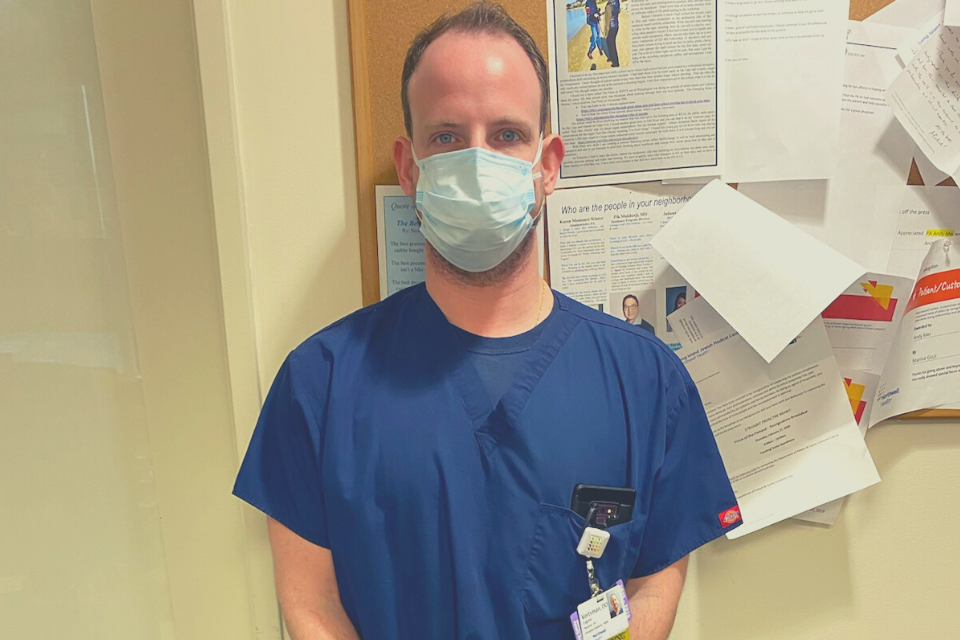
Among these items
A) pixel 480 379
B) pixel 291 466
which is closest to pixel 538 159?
pixel 480 379

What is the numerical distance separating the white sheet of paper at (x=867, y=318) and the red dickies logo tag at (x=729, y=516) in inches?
12.5

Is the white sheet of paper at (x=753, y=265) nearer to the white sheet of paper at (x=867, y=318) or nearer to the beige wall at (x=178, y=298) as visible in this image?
the white sheet of paper at (x=867, y=318)

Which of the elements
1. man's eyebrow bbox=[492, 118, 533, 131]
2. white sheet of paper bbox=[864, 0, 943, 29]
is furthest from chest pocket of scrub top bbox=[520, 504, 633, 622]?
white sheet of paper bbox=[864, 0, 943, 29]

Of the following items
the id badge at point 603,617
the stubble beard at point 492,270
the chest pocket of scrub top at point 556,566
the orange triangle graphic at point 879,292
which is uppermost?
the stubble beard at point 492,270

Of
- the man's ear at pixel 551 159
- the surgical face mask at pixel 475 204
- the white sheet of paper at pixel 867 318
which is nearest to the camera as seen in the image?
the surgical face mask at pixel 475 204

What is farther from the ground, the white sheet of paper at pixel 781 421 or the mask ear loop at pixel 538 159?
the mask ear loop at pixel 538 159

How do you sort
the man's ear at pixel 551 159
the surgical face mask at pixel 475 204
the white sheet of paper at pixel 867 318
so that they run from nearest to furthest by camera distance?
1. the surgical face mask at pixel 475 204
2. the man's ear at pixel 551 159
3. the white sheet of paper at pixel 867 318

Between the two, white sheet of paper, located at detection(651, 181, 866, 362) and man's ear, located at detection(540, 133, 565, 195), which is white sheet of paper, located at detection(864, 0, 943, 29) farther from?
man's ear, located at detection(540, 133, 565, 195)

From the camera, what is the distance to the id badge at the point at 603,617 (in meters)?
0.73

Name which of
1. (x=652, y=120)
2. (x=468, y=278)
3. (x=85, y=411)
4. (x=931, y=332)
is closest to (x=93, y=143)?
(x=85, y=411)

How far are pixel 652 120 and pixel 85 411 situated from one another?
40.5 inches

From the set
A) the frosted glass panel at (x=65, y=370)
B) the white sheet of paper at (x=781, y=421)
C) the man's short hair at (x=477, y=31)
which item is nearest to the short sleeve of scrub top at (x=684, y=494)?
the white sheet of paper at (x=781, y=421)

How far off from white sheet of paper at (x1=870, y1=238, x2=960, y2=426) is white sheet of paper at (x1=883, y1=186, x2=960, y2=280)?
0.01 m

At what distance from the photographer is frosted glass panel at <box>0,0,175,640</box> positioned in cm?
83
